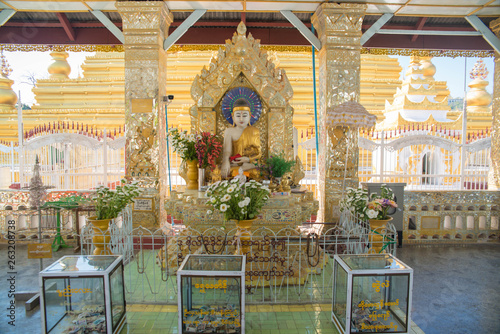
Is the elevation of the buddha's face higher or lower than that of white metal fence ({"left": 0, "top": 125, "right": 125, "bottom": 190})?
higher

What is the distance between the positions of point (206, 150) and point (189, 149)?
1.50 feet

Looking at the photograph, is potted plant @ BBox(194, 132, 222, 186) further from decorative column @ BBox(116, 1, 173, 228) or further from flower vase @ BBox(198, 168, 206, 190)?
decorative column @ BBox(116, 1, 173, 228)

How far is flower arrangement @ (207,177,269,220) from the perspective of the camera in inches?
198

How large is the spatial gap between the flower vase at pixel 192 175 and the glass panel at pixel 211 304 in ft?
12.1

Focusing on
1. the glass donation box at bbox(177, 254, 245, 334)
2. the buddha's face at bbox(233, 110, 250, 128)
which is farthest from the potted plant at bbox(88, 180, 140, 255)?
the buddha's face at bbox(233, 110, 250, 128)

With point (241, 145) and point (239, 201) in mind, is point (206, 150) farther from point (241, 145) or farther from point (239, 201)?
point (239, 201)

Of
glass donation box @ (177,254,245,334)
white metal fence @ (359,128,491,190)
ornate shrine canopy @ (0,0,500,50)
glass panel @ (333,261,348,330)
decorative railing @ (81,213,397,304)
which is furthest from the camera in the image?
white metal fence @ (359,128,491,190)

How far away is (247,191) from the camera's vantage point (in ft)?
17.3

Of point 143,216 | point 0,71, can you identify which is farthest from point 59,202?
point 0,71

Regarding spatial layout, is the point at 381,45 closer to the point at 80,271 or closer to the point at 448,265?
the point at 448,265

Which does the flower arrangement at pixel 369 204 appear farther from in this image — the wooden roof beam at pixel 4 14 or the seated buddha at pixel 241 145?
the wooden roof beam at pixel 4 14

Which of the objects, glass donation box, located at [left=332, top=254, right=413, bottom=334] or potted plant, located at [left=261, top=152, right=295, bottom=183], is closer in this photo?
glass donation box, located at [left=332, top=254, right=413, bottom=334]

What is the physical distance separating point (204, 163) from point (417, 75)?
11.7m

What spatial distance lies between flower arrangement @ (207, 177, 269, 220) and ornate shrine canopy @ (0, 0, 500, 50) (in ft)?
14.4
